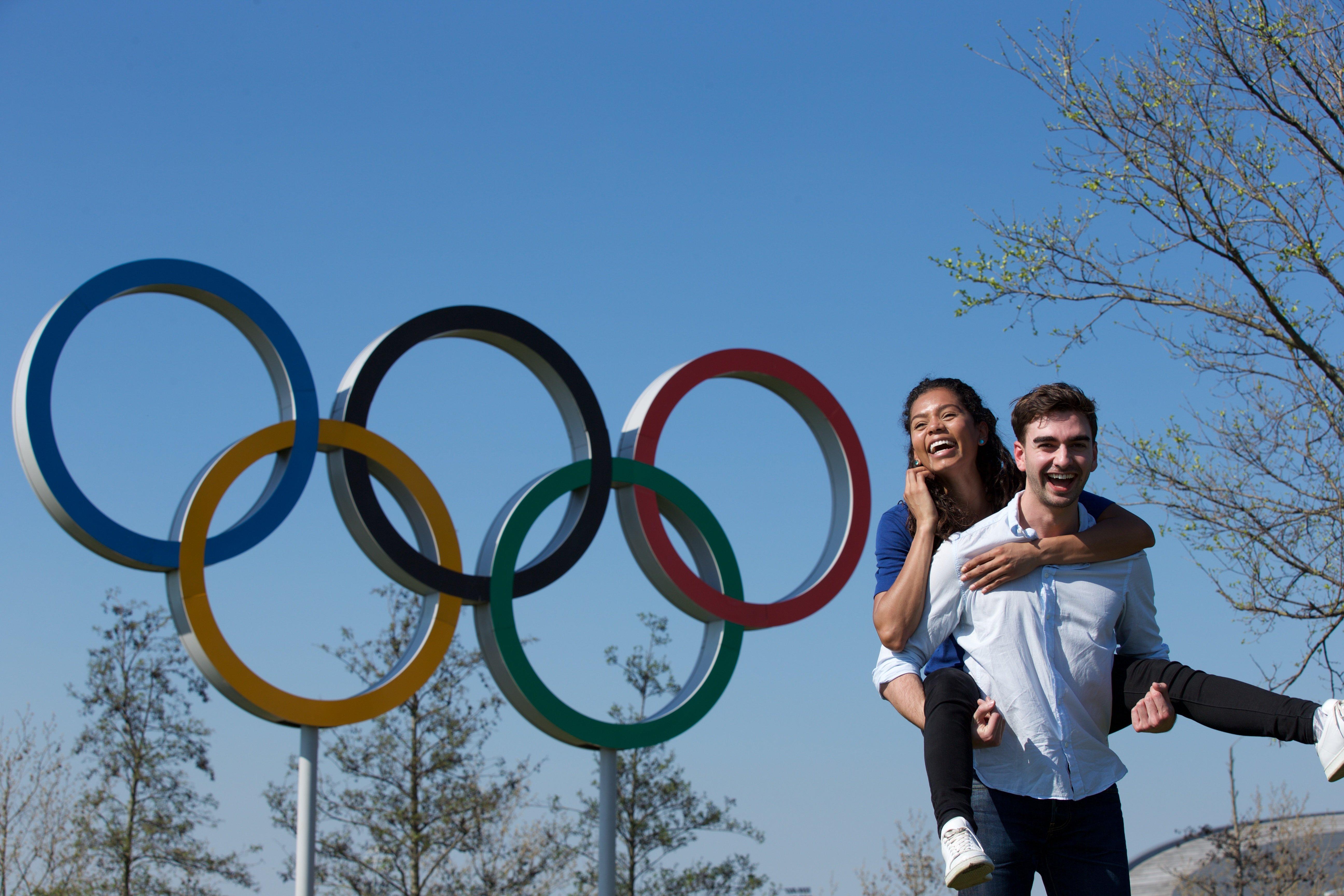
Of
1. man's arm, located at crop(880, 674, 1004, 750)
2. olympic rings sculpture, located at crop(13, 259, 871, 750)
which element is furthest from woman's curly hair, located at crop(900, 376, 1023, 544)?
olympic rings sculpture, located at crop(13, 259, 871, 750)

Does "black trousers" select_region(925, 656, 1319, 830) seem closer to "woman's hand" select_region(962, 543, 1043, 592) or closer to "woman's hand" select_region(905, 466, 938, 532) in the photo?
"woman's hand" select_region(962, 543, 1043, 592)

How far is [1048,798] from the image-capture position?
258cm

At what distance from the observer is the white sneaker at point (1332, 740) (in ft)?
7.70

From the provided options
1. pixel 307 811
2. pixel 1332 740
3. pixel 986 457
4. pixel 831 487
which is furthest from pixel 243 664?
pixel 1332 740

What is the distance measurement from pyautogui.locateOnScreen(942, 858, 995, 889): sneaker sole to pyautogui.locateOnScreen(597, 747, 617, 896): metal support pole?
277 inches

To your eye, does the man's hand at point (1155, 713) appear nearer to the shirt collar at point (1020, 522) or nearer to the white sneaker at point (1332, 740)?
the white sneaker at point (1332, 740)

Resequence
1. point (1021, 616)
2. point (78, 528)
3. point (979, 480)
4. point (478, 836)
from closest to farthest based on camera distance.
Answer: point (1021, 616) < point (979, 480) < point (78, 528) < point (478, 836)

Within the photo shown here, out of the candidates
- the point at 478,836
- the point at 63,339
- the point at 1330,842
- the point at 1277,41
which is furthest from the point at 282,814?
the point at 1330,842

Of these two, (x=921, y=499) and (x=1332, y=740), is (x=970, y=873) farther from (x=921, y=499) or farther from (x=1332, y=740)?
(x=921, y=499)

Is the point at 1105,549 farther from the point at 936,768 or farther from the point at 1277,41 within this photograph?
the point at 1277,41

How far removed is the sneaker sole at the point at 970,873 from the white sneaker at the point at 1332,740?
67cm

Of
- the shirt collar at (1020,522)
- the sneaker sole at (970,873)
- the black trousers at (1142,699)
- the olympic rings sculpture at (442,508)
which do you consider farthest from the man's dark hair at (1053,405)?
the olympic rings sculpture at (442,508)

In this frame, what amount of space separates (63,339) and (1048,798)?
7094 millimetres

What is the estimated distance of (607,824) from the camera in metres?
9.31
